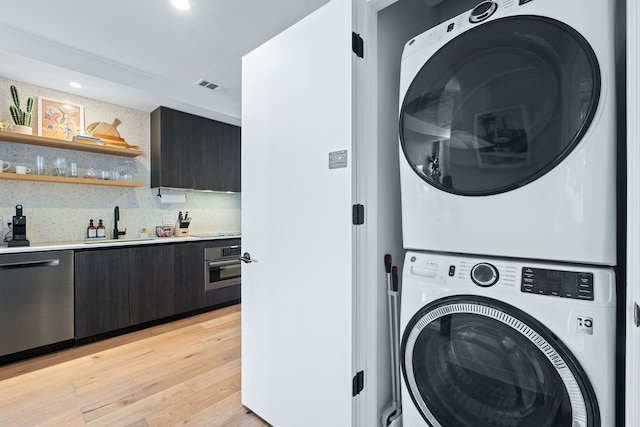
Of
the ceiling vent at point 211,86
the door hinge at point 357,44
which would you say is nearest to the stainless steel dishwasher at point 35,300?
the ceiling vent at point 211,86

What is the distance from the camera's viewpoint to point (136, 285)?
302 centimetres

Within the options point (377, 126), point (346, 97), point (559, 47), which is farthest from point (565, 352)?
point (346, 97)

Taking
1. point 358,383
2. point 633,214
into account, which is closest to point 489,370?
point 358,383

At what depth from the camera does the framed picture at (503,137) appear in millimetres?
995

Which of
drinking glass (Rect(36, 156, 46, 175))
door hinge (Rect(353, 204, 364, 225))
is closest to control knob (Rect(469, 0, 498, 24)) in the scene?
door hinge (Rect(353, 204, 364, 225))

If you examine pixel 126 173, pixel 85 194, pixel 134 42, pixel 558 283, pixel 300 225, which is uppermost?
pixel 134 42

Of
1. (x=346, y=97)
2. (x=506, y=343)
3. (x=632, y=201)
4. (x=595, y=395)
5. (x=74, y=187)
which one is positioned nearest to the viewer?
(x=632, y=201)

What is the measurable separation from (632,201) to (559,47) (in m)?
0.52

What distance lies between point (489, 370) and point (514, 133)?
0.82 m

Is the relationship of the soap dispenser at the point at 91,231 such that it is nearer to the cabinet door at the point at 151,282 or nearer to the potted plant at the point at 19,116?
the cabinet door at the point at 151,282

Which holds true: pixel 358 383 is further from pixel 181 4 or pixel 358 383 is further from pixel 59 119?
pixel 59 119

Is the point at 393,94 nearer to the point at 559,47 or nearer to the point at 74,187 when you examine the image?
the point at 559,47

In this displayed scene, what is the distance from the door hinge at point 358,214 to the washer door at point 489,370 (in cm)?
43

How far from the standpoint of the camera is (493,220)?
3.44 ft
